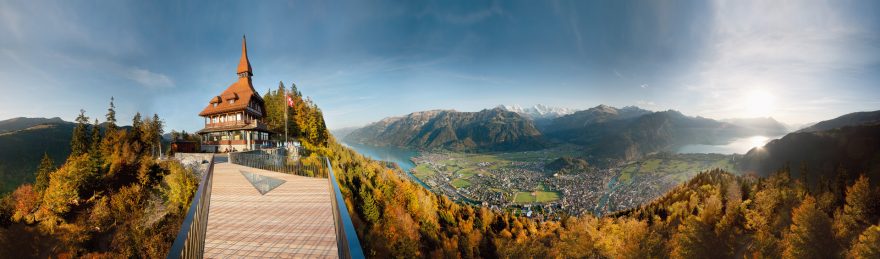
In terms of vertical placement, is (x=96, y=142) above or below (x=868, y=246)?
above

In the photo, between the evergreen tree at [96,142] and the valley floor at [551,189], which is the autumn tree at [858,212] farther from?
the evergreen tree at [96,142]

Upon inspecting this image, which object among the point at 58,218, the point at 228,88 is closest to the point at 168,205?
the point at 58,218

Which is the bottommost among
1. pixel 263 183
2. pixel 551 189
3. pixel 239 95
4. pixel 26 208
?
pixel 551 189

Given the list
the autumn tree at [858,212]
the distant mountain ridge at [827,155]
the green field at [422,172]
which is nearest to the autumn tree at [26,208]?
the green field at [422,172]

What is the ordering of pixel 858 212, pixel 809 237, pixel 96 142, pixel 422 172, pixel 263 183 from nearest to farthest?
pixel 263 183, pixel 96 142, pixel 809 237, pixel 858 212, pixel 422 172

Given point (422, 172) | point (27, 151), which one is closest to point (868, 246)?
point (422, 172)

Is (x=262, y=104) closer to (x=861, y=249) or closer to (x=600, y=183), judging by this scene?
(x=861, y=249)

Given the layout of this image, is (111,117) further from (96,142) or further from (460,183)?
(460,183)
